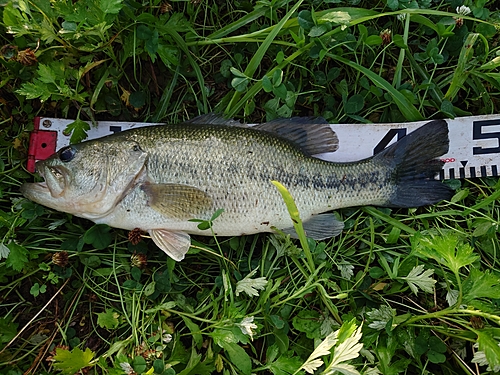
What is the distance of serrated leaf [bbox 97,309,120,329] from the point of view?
2691 mm

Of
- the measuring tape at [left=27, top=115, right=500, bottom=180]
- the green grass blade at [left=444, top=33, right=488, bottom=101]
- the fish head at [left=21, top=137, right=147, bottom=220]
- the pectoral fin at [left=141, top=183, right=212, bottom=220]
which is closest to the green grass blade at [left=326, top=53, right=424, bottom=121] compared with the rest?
the measuring tape at [left=27, top=115, right=500, bottom=180]

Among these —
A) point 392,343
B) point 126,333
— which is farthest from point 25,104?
point 392,343

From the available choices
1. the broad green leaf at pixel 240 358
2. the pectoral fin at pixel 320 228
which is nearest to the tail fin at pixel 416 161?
the pectoral fin at pixel 320 228

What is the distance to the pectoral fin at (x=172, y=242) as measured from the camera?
8.78 ft

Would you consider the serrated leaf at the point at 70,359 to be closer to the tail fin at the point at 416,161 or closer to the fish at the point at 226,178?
the fish at the point at 226,178

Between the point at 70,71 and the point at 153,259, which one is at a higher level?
the point at 70,71

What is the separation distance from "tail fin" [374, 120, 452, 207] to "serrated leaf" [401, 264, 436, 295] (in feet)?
1.59

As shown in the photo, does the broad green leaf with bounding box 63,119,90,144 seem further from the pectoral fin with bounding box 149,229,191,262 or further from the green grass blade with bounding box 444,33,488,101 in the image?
the green grass blade with bounding box 444,33,488,101

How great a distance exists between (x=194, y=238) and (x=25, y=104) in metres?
1.48

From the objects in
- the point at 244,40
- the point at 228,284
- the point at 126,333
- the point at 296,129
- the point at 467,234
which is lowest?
the point at 126,333

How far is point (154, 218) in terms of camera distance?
105 inches

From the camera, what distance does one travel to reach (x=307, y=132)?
9.39 ft

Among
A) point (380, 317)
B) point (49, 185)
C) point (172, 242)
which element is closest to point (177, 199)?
point (172, 242)

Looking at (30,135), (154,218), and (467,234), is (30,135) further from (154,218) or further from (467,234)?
(467,234)
